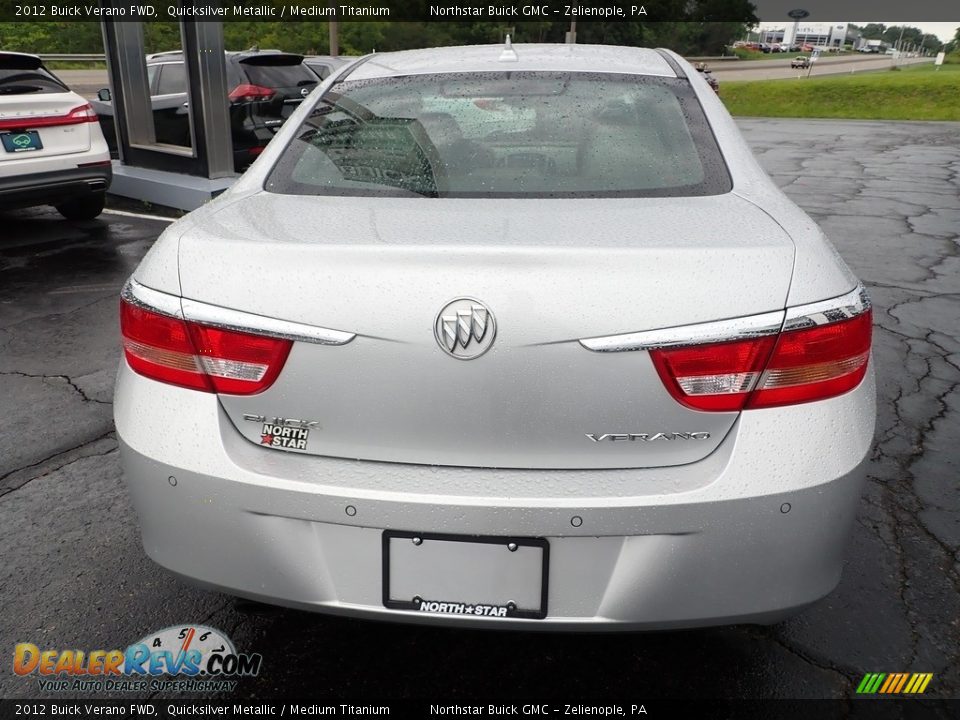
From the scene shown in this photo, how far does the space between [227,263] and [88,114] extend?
614 centimetres

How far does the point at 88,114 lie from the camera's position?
674 cm

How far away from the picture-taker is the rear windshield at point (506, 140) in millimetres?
2045

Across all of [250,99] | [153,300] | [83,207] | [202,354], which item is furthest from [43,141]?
[202,354]

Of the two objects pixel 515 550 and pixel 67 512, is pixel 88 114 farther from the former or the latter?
pixel 515 550

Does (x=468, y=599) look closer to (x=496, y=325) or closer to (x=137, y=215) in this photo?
(x=496, y=325)

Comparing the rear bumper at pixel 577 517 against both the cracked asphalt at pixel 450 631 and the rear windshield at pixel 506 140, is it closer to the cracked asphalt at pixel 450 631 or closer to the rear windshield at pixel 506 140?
the cracked asphalt at pixel 450 631

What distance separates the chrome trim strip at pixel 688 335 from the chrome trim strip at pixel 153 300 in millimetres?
817

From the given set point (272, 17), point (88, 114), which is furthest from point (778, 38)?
point (88, 114)

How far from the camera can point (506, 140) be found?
2.29 metres

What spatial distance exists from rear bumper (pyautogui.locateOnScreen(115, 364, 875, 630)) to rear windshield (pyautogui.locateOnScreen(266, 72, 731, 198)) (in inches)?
28.6

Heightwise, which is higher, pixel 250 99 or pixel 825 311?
pixel 825 311

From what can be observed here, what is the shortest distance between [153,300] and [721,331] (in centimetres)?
114

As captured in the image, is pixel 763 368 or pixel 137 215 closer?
pixel 763 368

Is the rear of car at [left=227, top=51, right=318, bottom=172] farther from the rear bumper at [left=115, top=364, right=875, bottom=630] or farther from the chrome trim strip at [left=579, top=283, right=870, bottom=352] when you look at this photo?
the chrome trim strip at [left=579, top=283, right=870, bottom=352]
